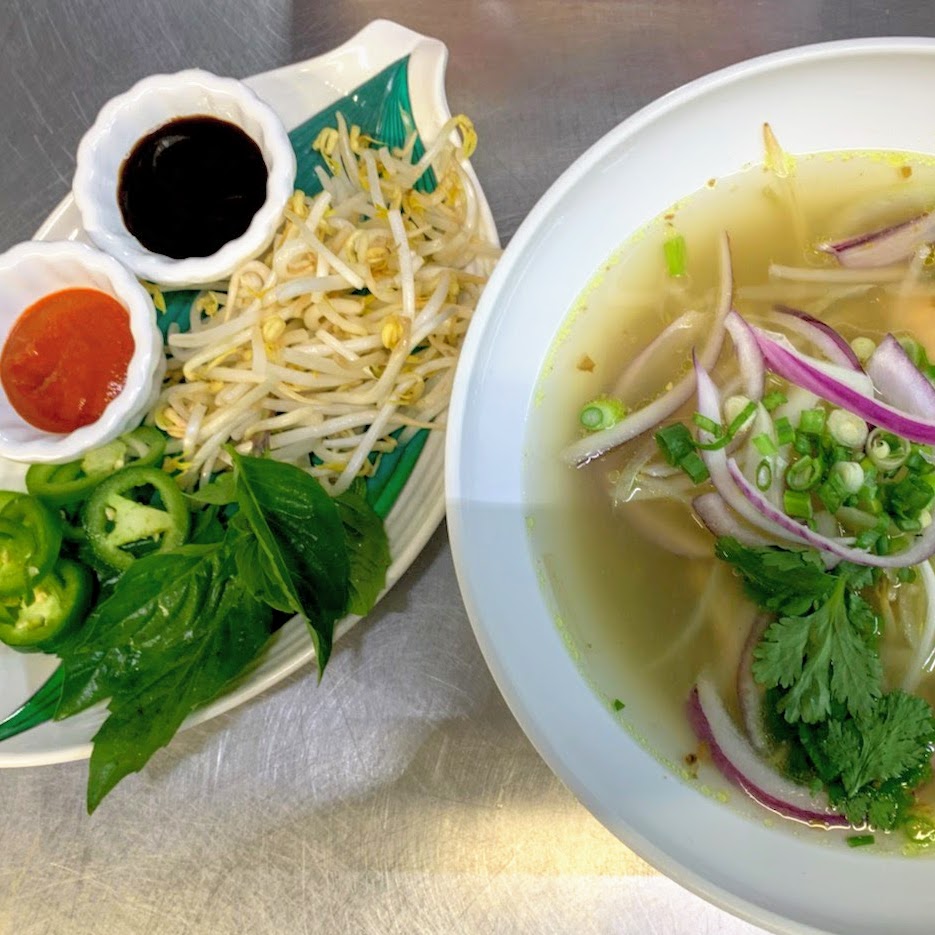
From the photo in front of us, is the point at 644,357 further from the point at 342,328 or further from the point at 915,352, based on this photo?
the point at 342,328

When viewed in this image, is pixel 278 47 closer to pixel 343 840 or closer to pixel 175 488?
pixel 175 488

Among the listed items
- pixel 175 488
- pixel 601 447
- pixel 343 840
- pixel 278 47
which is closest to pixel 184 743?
pixel 343 840

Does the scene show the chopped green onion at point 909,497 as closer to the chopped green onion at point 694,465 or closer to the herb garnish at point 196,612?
the chopped green onion at point 694,465

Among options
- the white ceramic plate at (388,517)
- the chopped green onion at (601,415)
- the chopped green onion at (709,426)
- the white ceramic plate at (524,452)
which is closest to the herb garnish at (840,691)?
the white ceramic plate at (524,452)

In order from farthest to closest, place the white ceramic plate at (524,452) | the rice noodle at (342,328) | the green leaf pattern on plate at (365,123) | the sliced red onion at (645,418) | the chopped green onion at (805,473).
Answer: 1. the green leaf pattern on plate at (365,123)
2. the rice noodle at (342,328)
3. the sliced red onion at (645,418)
4. the chopped green onion at (805,473)
5. the white ceramic plate at (524,452)

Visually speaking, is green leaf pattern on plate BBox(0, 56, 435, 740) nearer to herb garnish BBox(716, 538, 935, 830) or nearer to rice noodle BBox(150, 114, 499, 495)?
rice noodle BBox(150, 114, 499, 495)

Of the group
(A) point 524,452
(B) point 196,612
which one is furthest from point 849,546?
(B) point 196,612

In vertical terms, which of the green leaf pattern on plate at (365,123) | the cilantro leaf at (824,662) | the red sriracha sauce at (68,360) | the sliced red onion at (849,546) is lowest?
the cilantro leaf at (824,662)
